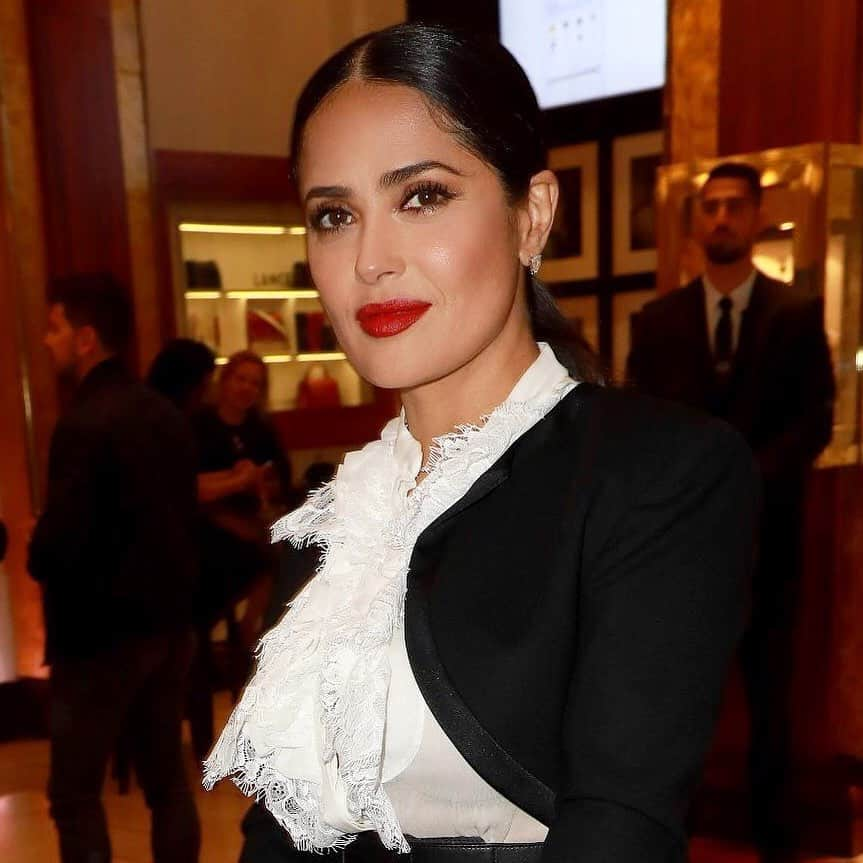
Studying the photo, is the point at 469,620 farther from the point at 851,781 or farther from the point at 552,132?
the point at 552,132

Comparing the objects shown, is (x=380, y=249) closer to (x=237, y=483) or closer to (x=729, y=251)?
(x=729, y=251)

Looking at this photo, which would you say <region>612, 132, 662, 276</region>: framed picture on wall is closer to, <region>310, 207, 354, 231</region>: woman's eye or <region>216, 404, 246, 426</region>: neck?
<region>216, 404, 246, 426</region>: neck

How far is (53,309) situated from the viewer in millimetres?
2732

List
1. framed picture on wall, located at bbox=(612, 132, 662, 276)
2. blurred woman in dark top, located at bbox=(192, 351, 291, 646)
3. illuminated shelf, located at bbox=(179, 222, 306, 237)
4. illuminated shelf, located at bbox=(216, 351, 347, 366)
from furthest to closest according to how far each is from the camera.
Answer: illuminated shelf, located at bbox=(216, 351, 347, 366) < illuminated shelf, located at bbox=(179, 222, 306, 237) < framed picture on wall, located at bbox=(612, 132, 662, 276) < blurred woman in dark top, located at bbox=(192, 351, 291, 646)

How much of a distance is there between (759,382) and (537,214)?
5.56 feet

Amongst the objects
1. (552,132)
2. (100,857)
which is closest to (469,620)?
(100,857)

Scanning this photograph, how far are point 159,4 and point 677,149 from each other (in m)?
3.08

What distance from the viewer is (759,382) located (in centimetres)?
264

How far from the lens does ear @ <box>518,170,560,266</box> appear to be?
1.07 m

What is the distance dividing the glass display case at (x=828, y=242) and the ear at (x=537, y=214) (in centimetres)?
191

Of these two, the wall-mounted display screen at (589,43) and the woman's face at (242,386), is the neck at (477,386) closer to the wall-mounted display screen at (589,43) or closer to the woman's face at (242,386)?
the wall-mounted display screen at (589,43)

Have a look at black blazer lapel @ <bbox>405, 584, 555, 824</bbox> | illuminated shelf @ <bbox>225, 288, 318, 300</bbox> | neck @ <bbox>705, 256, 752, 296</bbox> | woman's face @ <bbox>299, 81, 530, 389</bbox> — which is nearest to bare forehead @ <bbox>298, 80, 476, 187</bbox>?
woman's face @ <bbox>299, 81, 530, 389</bbox>

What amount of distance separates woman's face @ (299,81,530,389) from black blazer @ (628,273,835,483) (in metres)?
1.72

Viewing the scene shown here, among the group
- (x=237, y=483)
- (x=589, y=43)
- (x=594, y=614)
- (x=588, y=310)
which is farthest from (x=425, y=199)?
(x=588, y=310)
